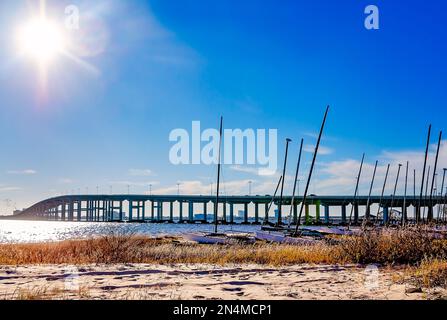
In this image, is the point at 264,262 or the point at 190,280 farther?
the point at 264,262

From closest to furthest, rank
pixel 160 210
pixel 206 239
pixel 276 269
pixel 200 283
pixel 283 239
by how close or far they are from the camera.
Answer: pixel 200 283 → pixel 276 269 → pixel 283 239 → pixel 206 239 → pixel 160 210

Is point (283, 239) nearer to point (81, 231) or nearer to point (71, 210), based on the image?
point (81, 231)

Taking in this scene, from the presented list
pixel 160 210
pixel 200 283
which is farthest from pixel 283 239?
pixel 160 210

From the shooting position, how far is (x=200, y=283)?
843cm

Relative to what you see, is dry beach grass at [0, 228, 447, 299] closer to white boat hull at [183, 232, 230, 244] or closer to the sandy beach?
the sandy beach

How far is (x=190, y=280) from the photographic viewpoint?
8852mm

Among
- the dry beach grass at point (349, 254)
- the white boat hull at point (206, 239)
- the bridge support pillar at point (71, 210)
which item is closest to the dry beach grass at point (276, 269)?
the dry beach grass at point (349, 254)

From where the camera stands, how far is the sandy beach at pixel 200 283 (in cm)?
703

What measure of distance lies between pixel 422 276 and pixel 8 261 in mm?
10868

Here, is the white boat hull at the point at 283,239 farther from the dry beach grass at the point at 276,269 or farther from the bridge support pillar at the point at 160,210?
the bridge support pillar at the point at 160,210

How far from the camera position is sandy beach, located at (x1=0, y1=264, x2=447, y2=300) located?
7027 millimetres
